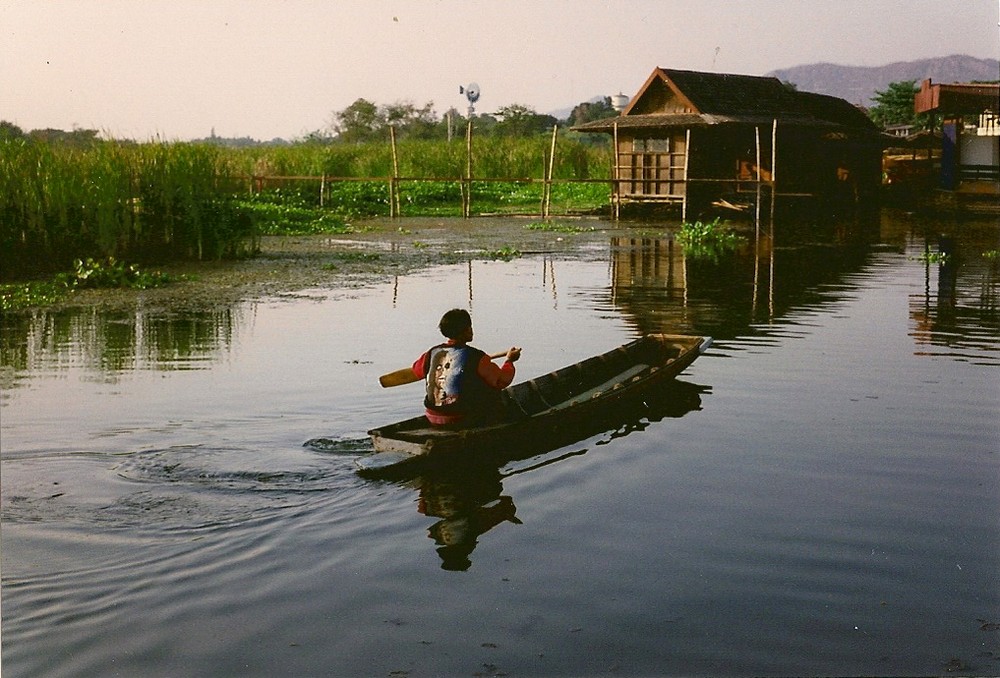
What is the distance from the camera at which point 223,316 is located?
14.1 m

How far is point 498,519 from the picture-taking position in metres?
6.71

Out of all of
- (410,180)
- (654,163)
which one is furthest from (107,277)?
(654,163)

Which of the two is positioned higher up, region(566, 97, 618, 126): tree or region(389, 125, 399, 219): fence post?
region(566, 97, 618, 126): tree

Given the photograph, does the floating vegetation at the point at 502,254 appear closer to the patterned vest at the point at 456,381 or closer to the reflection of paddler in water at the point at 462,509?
the patterned vest at the point at 456,381

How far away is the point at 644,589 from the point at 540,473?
7.22 feet

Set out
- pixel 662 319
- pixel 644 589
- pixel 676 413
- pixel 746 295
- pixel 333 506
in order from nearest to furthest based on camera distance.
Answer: pixel 644 589
pixel 333 506
pixel 676 413
pixel 662 319
pixel 746 295

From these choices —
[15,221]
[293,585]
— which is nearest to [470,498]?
[293,585]

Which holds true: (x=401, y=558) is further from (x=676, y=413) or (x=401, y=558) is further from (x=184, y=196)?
(x=184, y=196)

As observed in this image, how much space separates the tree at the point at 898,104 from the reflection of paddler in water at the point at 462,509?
171 feet

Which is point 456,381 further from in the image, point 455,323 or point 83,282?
point 83,282

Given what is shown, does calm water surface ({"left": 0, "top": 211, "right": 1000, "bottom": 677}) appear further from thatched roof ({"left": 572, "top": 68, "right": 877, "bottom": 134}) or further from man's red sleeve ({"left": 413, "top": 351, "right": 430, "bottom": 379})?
thatched roof ({"left": 572, "top": 68, "right": 877, "bottom": 134})

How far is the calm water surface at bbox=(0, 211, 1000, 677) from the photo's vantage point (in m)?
4.89

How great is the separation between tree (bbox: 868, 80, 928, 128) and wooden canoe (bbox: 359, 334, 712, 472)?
4884cm

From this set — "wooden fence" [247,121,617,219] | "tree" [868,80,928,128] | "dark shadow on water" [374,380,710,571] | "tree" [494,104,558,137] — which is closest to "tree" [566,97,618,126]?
"tree" [494,104,558,137]
